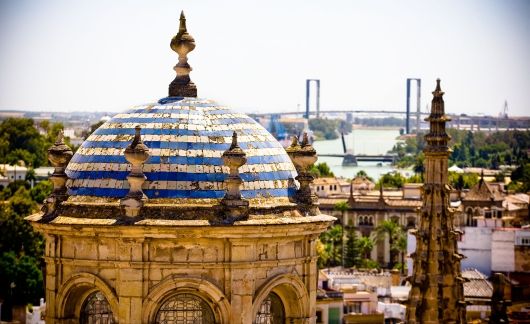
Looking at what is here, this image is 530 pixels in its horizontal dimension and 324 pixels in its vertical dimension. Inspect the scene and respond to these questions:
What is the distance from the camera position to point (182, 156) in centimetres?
2080

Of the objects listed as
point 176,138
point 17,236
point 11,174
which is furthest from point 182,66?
point 11,174

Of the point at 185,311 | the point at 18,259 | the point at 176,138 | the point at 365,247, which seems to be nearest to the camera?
the point at 176,138

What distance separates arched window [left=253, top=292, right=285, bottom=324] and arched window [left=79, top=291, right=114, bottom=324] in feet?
6.55

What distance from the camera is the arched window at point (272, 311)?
21906 millimetres

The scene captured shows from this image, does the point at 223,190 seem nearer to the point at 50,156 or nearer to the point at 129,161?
the point at 129,161

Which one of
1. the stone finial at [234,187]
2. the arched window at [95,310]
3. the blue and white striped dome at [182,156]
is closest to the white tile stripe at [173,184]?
the blue and white striped dome at [182,156]

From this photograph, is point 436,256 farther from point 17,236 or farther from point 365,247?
point 365,247

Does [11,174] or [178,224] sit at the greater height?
[178,224]

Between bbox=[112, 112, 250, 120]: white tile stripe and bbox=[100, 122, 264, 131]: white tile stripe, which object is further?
bbox=[112, 112, 250, 120]: white tile stripe

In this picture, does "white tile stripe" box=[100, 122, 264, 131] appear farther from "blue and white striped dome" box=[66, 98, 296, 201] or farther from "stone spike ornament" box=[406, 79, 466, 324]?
"stone spike ornament" box=[406, 79, 466, 324]

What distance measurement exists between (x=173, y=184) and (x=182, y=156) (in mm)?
434

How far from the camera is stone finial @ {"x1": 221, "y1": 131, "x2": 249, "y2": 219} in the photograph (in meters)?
20.4

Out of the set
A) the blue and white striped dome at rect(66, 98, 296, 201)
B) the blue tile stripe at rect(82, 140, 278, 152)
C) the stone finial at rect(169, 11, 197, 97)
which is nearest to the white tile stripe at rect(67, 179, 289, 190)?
the blue and white striped dome at rect(66, 98, 296, 201)

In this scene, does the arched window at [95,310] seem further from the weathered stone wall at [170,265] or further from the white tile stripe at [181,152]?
the white tile stripe at [181,152]
